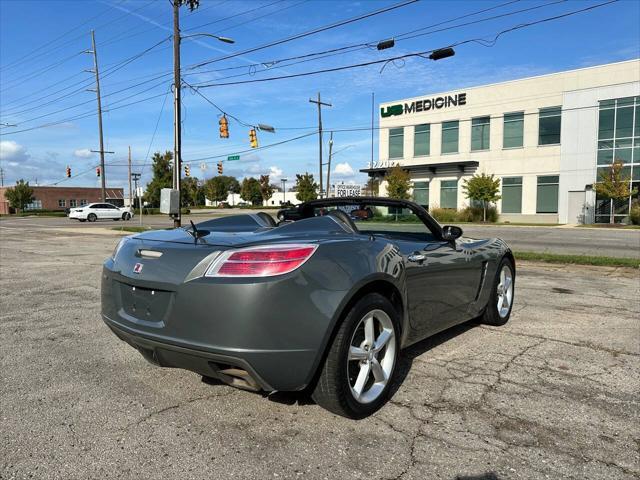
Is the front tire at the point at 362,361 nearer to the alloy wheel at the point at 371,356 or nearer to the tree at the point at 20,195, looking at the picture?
the alloy wheel at the point at 371,356

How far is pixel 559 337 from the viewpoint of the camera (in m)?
4.98

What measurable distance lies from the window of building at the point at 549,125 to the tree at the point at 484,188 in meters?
4.49

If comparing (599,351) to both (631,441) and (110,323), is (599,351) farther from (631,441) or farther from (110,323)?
(110,323)

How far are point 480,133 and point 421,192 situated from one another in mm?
7256

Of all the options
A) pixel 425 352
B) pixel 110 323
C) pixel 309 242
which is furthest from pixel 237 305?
pixel 425 352

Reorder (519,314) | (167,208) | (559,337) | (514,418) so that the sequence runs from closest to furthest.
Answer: (514,418)
(559,337)
(519,314)
(167,208)

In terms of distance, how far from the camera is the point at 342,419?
309 cm

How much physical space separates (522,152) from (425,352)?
125ft

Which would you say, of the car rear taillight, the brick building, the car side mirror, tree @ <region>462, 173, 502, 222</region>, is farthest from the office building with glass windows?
the brick building

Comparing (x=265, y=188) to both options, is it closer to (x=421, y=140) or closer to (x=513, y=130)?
(x=421, y=140)

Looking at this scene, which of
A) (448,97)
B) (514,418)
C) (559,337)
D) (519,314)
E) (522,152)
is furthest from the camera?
(448,97)

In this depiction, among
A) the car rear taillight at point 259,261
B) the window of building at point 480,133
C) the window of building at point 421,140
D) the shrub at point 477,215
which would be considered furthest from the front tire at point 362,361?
the window of building at point 421,140

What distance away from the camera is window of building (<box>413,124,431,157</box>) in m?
43.8

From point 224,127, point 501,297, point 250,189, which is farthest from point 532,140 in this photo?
point 250,189
